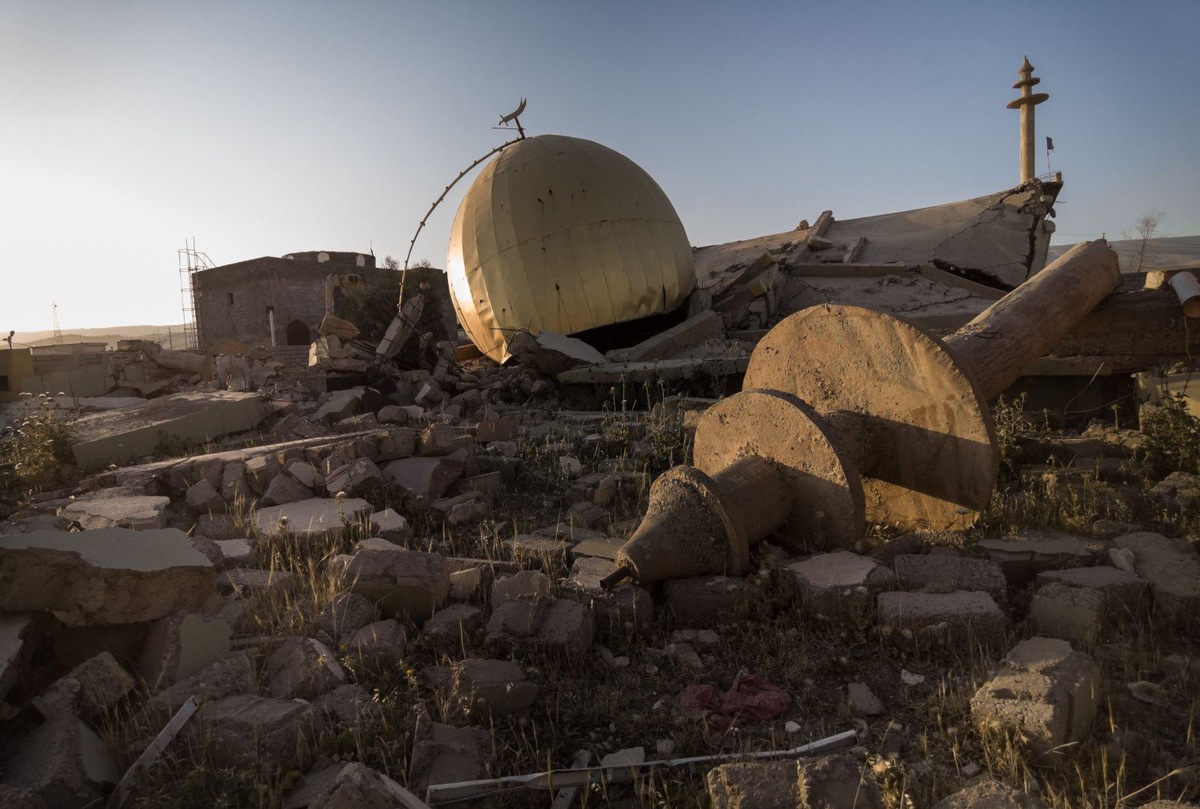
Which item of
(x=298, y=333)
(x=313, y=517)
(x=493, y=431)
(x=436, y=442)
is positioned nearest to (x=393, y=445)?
(x=436, y=442)

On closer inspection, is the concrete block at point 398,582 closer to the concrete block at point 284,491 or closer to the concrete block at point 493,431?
the concrete block at point 284,491

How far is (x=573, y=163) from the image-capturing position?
10.2 meters

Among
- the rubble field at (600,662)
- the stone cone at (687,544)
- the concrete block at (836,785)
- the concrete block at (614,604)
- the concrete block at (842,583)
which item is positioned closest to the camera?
the concrete block at (836,785)

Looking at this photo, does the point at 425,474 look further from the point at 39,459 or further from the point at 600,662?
the point at 39,459

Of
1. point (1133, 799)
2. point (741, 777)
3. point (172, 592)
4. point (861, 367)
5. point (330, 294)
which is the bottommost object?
point (1133, 799)

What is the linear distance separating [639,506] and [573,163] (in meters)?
6.62

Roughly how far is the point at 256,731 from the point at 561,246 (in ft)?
26.7

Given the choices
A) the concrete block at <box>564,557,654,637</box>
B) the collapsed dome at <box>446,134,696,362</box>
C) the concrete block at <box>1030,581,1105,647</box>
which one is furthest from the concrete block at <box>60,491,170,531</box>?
the collapsed dome at <box>446,134,696,362</box>

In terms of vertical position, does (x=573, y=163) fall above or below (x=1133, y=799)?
above

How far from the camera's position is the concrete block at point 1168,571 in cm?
304

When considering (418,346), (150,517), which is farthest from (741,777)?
(418,346)

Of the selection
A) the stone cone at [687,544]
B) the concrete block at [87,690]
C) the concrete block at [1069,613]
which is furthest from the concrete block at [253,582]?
the concrete block at [1069,613]

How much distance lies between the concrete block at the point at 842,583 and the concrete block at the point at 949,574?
112mm

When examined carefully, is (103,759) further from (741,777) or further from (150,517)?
(150,517)
